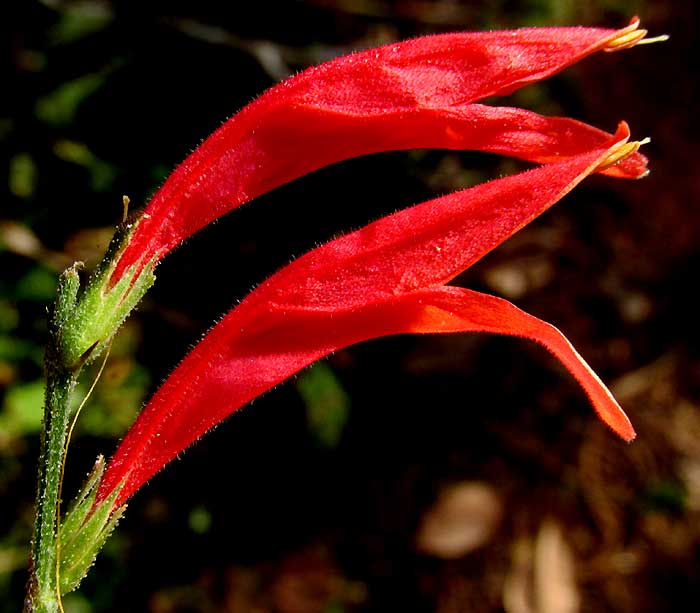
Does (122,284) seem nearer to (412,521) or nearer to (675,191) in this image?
(412,521)

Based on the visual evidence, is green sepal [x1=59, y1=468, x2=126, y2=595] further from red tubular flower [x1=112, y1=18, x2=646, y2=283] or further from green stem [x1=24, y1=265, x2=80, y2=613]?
red tubular flower [x1=112, y1=18, x2=646, y2=283]

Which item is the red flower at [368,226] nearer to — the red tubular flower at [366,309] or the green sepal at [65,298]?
the red tubular flower at [366,309]

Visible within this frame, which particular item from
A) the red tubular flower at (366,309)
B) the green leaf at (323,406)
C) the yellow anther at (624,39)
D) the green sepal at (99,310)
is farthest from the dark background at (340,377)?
the yellow anther at (624,39)

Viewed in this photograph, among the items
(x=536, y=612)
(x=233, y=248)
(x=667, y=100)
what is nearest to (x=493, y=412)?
(x=536, y=612)

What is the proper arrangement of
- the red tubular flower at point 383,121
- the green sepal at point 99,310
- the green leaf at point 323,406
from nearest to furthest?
the green sepal at point 99,310 → the red tubular flower at point 383,121 → the green leaf at point 323,406

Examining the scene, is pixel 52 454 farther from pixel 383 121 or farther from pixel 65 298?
pixel 383 121

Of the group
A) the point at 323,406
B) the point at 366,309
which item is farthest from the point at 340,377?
the point at 366,309
